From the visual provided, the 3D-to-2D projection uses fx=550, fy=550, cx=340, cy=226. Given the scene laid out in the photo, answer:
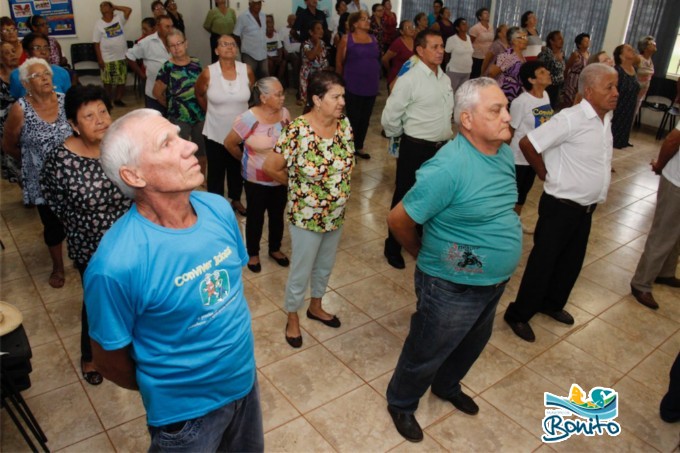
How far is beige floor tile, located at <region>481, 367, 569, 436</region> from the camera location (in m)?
2.88

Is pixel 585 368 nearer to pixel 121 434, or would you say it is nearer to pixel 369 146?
pixel 121 434

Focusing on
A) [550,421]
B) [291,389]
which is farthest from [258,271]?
[550,421]

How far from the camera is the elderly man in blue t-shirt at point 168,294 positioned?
153 centimetres

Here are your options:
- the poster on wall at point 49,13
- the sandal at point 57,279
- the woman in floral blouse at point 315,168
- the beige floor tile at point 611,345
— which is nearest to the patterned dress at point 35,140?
the sandal at point 57,279

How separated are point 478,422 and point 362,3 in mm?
10394

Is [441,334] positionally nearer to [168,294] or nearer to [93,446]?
[168,294]

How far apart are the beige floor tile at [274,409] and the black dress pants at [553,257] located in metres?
1.61

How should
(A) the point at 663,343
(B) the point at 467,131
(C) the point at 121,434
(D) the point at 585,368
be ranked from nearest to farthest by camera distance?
(B) the point at 467,131, (C) the point at 121,434, (D) the point at 585,368, (A) the point at 663,343

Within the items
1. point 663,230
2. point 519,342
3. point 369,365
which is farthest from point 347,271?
point 663,230

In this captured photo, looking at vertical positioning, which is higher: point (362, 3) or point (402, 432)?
point (362, 3)

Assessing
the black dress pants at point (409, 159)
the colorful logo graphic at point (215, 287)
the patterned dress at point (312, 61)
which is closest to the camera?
the colorful logo graphic at point (215, 287)

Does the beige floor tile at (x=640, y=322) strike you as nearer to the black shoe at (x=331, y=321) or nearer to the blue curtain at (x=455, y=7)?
the black shoe at (x=331, y=321)

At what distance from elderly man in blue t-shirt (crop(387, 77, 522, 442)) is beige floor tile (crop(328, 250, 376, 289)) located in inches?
61.5

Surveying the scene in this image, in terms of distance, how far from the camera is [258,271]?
4.18m
